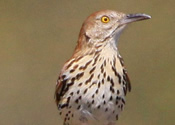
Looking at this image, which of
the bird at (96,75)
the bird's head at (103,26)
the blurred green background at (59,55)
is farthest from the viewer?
the blurred green background at (59,55)

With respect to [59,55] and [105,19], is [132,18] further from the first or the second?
[59,55]

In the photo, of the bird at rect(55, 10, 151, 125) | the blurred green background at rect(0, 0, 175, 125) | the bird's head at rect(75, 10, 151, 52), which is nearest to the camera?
the bird at rect(55, 10, 151, 125)

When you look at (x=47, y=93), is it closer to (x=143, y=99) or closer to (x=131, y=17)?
(x=143, y=99)

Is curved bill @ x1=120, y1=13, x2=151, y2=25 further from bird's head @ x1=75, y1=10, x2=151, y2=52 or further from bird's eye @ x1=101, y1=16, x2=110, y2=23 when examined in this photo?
bird's eye @ x1=101, y1=16, x2=110, y2=23

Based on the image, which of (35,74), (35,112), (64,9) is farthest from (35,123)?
(64,9)

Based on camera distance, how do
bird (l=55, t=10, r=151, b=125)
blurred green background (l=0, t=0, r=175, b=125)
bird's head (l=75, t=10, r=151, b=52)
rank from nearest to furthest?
bird (l=55, t=10, r=151, b=125) → bird's head (l=75, t=10, r=151, b=52) → blurred green background (l=0, t=0, r=175, b=125)

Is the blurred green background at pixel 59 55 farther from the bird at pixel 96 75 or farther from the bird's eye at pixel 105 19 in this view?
the bird's eye at pixel 105 19

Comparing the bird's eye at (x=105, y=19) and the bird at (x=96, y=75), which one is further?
the bird's eye at (x=105, y=19)

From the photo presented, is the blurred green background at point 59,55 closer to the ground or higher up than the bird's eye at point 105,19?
closer to the ground

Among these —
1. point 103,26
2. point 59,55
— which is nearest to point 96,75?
point 103,26

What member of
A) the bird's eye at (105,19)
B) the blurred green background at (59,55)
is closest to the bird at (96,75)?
the bird's eye at (105,19)

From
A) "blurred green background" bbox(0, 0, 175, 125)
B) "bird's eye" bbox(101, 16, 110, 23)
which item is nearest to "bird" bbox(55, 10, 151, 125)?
"bird's eye" bbox(101, 16, 110, 23)
